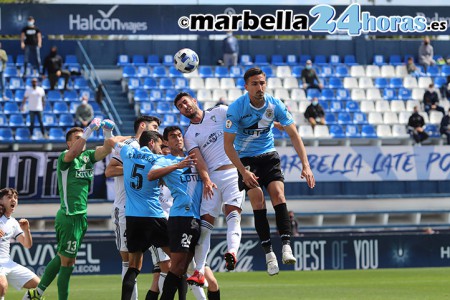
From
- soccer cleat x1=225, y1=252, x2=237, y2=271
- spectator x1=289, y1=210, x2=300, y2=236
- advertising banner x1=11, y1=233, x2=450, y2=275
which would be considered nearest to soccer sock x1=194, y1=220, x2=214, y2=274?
soccer cleat x1=225, y1=252, x2=237, y2=271

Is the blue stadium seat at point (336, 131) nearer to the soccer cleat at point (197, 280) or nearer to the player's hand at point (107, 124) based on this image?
the player's hand at point (107, 124)

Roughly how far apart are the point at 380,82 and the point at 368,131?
11.9 feet

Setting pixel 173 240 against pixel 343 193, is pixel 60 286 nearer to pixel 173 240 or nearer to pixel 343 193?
pixel 173 240

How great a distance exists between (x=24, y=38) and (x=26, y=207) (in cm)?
720

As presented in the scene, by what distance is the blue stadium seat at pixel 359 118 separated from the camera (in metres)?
35.8

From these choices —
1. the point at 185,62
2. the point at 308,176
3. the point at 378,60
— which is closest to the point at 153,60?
the point at 378,60

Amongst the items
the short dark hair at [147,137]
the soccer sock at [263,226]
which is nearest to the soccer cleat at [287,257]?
the soccer sock at [263,226]

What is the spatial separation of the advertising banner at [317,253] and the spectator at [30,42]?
10.9 m

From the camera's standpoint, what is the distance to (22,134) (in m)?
31.4

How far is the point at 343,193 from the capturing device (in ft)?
108

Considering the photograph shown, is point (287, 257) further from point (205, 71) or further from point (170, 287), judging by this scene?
point (205, 71)

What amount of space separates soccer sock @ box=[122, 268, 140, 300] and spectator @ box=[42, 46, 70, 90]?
2143 centimetres

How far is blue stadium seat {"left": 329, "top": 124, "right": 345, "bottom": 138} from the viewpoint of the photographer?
3431cm

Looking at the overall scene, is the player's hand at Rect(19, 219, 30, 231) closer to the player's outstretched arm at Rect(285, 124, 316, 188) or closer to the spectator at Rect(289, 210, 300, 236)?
the player's outstretched arm at Rect(285, 124, 316, 188)
